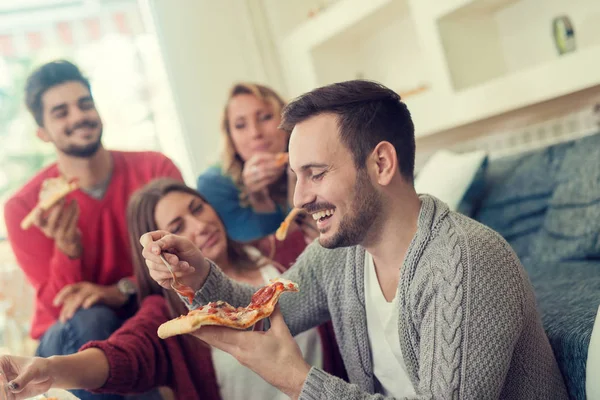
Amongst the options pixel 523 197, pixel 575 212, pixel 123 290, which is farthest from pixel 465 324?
pixel 123 290

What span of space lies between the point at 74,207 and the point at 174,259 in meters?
1.04

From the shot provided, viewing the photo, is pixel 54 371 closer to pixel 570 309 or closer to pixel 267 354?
pixel 267 354

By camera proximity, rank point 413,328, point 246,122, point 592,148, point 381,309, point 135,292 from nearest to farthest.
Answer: point 413,328
point 381,309
point 592,148
point 135,292
point 246,122

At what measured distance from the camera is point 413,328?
1262 millimetres

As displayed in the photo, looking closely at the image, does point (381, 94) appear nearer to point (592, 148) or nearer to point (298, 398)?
point (298, 398)

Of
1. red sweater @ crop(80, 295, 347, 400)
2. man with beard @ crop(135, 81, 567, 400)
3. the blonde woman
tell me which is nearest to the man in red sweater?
the blonde woman

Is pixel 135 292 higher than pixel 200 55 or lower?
lower

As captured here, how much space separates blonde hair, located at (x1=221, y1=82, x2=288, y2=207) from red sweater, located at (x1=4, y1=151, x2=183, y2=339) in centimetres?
38

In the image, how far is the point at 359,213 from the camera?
1312mm

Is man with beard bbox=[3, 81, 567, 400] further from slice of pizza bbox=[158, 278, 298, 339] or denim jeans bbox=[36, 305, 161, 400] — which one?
denim jeans bbox=[36, 305, 161, 400]

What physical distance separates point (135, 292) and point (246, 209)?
2.06ft

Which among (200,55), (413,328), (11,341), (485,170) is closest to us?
(413,328)

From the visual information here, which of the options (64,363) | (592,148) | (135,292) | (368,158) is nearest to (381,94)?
(368,158)

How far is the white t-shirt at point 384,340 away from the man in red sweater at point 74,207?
40.2 inches
